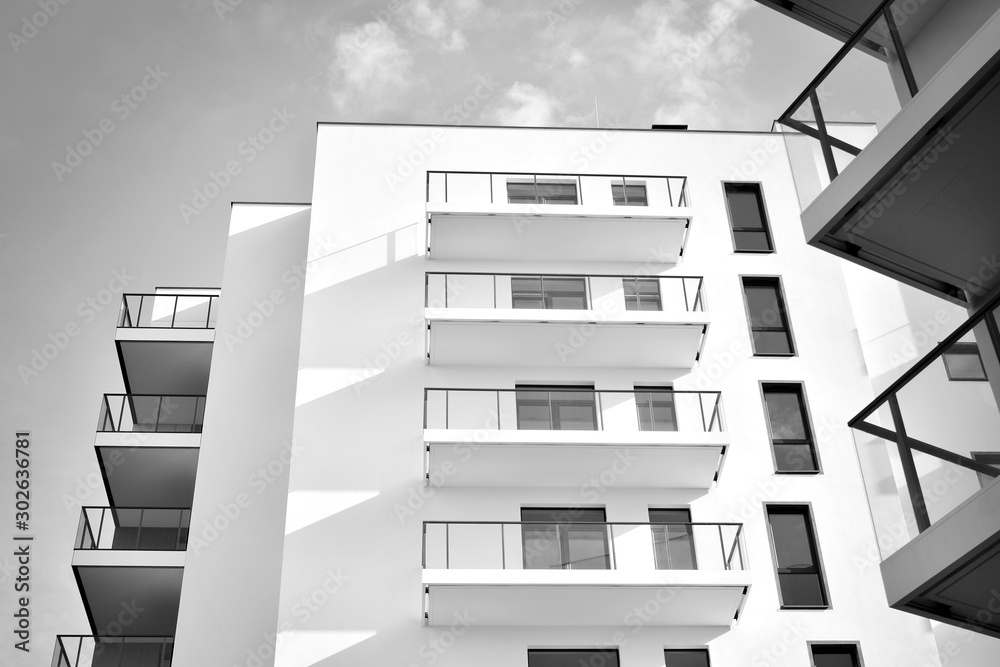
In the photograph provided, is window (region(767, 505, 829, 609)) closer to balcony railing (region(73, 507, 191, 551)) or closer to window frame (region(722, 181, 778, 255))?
window frame (region(722, 181, 778, 255))

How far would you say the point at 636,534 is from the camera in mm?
17016

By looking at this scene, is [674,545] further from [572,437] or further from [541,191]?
[541,191]

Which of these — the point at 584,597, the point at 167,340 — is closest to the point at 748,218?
the point at 584,597

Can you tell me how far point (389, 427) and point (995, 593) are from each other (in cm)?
1220

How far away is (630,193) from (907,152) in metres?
14.1

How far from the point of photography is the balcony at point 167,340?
2077 cm

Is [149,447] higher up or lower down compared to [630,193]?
lower down

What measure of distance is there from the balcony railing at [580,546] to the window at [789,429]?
2.02m

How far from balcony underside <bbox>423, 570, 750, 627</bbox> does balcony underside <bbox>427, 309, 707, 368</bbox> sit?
15.1 ft

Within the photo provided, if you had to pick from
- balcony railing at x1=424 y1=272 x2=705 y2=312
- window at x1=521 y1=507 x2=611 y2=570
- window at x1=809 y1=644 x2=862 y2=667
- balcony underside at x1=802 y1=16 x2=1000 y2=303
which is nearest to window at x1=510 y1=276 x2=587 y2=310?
balcony railing at x1=424 y1=272 x2=705 y2=312

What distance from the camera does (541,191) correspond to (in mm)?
21297

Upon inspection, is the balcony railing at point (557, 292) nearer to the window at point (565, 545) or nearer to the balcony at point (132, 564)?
the window at point (565, 545)

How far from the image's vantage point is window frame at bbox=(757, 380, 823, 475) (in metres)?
18.0

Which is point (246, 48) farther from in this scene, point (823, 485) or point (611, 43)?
point (823, 485)
